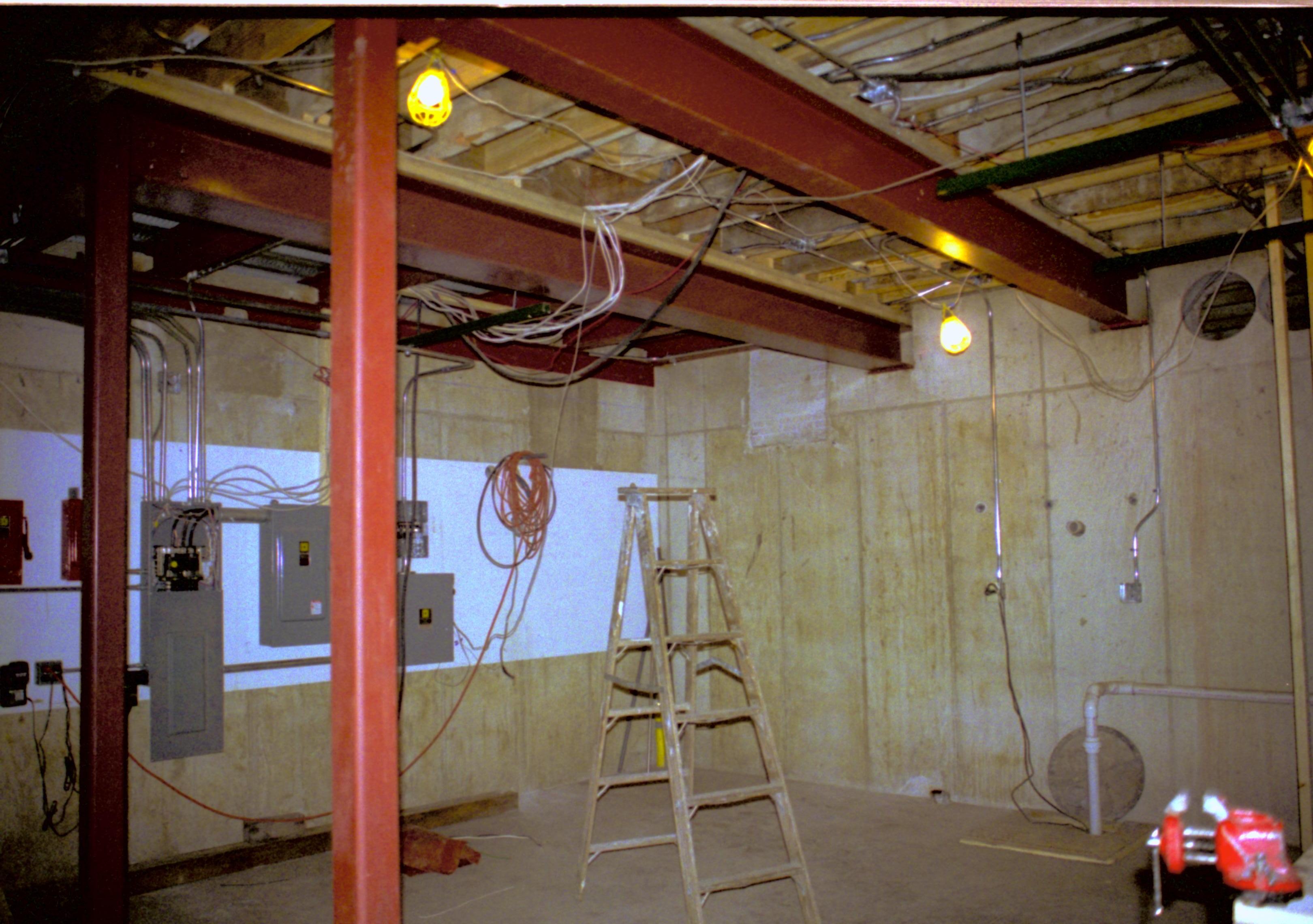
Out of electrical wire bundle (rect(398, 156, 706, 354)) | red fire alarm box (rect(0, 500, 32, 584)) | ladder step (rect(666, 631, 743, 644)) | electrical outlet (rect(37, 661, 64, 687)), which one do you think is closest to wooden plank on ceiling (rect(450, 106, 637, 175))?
electrical wire bundle (rect(398, 156, 706, 354))

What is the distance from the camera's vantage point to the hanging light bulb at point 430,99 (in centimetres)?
267

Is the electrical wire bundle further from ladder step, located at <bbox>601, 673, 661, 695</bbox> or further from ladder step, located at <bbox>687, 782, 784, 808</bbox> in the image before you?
ladder step, located at <bbox>687, 782, 784, 808</bbox>

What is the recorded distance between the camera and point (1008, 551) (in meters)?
5.44

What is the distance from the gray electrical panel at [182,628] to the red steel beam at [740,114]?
3244 millimetres

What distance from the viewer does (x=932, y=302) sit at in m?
5.73

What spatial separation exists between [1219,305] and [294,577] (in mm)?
5087

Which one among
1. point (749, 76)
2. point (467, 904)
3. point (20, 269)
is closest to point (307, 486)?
point (20, 269)

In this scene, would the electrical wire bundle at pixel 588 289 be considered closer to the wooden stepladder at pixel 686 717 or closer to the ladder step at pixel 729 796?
the wooden stepladder at pixel 686 717

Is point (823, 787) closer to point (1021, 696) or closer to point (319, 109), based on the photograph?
point (1021, 696)

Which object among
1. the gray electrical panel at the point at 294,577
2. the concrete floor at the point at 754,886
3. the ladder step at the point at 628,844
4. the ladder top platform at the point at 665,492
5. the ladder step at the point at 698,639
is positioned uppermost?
the ladder top platform at the point at 665,492

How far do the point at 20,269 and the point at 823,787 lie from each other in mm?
5261

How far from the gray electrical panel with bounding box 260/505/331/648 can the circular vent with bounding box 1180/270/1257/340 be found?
15.8ft

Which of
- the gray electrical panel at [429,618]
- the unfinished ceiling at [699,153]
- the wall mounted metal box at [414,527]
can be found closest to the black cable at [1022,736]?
the unfinished ceiling at [699,153]

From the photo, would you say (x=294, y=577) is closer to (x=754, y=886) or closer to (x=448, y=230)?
(x=448, y=230)
